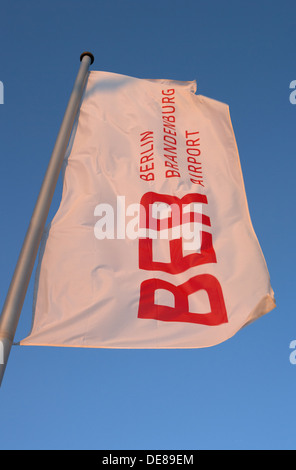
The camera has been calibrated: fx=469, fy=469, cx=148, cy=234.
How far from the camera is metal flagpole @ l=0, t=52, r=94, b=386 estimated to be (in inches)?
135

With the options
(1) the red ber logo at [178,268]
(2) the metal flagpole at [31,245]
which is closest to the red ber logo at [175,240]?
(1) the red ber logo at [178,268]

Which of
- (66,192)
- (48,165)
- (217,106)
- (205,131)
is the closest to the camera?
(48,165)

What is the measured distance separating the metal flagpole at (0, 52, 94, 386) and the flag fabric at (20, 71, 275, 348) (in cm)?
37

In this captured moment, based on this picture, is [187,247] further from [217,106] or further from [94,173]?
[217,106]

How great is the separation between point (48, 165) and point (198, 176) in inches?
75.5

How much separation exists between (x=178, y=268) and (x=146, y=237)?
1.55 ft

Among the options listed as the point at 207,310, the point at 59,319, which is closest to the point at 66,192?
the point at 59,319

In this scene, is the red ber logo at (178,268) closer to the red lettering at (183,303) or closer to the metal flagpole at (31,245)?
the red lettering at (183,303)

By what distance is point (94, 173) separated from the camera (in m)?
5.37

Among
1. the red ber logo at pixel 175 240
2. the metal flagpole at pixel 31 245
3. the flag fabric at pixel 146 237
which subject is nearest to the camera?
the metal flagpole at pixel 31 245

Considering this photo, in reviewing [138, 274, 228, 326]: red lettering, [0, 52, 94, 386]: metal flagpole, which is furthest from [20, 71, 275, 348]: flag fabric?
[0, 52, 94, 386]: metal flagpole

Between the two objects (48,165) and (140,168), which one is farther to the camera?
(140,168)

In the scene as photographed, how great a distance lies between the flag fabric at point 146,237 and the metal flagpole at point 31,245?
0.37 m

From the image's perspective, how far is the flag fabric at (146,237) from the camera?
4215mm
